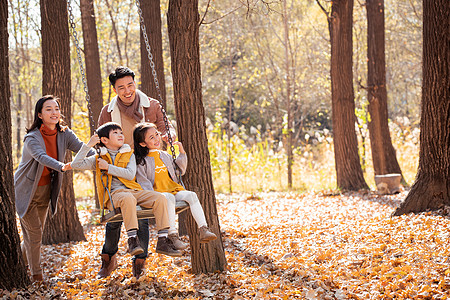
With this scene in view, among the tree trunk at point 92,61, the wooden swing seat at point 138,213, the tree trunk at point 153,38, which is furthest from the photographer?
the tree trunk at point 92,61

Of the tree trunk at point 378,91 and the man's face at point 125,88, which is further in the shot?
the tree trunk at point 378,91

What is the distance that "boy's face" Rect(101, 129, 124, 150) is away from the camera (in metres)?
4.69

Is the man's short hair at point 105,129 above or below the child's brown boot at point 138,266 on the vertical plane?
above

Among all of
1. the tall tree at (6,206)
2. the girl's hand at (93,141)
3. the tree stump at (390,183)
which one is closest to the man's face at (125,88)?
the girl's hand at (93,141)

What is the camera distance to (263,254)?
589cm

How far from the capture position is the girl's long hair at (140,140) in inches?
188

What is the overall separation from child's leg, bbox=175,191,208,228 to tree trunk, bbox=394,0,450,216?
10.9 feet

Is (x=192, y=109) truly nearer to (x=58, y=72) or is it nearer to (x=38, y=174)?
(x=38, y=174)

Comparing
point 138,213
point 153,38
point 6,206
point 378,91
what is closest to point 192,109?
point 138,213

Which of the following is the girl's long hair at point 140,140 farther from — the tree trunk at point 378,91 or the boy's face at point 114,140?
the tree trunk at point 378,91

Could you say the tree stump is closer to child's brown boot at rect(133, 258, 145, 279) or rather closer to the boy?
child's brown boot at rect(133, 258, 145, 279)

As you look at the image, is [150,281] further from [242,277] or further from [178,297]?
[242,277]

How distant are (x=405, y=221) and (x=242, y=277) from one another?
254 cm

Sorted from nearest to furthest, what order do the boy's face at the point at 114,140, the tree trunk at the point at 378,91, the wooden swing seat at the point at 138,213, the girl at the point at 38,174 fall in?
the wooden swing seat at the point at 138,213 < the boy's face at the point at 114,140 < the girl at the point at 38,174 < the tree trunk at the point at 378,91
